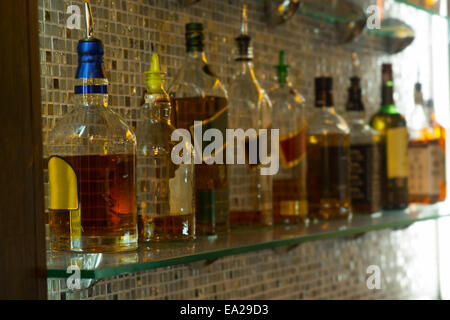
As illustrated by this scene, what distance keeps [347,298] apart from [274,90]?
54 cm

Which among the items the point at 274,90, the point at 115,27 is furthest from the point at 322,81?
the point at 115,27

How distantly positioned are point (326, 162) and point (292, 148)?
0.38 ft

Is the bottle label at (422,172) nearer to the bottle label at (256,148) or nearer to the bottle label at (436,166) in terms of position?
the bottle label at (436,166)

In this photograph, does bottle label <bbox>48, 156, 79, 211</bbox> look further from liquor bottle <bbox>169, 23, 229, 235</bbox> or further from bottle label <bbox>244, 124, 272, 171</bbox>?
bottle label <bbox>244, 124, 272, 171</bbox>

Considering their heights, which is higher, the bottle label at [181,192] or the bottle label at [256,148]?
the bottle label at [256,148]

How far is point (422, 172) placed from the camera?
60.2 inches

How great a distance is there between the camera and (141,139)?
92cm

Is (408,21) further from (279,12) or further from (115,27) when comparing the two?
(115,27)

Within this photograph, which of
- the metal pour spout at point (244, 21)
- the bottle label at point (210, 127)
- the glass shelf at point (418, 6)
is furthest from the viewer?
the glass shelf at point (418, 6)

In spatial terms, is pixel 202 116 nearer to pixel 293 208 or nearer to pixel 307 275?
pixel 293 208

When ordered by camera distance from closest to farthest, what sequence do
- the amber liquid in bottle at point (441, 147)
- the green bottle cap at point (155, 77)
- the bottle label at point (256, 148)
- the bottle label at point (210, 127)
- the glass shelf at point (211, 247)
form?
1. the glass shelf at point (211, 247)
2. the green bottle cap at point (155, 77)
3. the bottle label at point (210, 127)
4. the bottle label at point (256, 148)
5. the amber liquid in bottle at point (441, 147)

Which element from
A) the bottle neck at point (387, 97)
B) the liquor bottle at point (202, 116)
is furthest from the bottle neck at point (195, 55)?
the bottle neck at point (387, 97)

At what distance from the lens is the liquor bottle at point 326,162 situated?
4.23 feet

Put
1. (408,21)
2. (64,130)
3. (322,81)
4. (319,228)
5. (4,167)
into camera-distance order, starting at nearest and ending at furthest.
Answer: (4,167) → (64,130) → (319,228) → (322,81) → (408,21)
